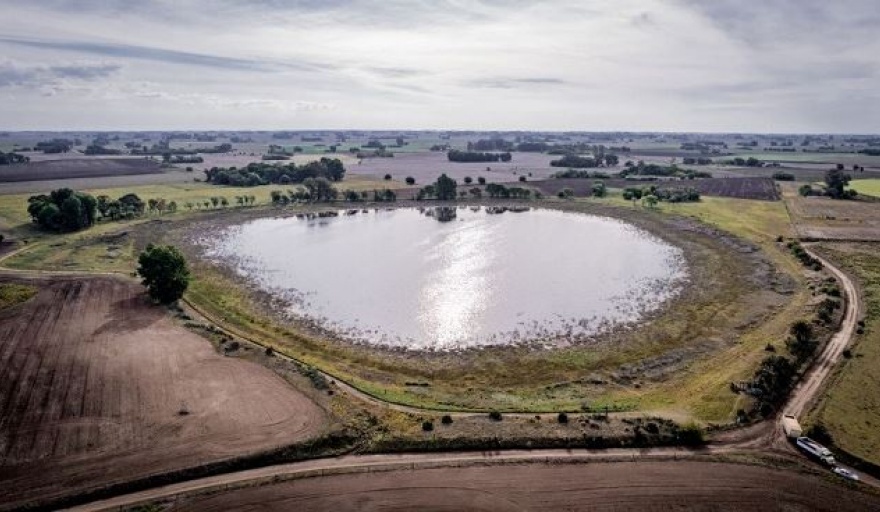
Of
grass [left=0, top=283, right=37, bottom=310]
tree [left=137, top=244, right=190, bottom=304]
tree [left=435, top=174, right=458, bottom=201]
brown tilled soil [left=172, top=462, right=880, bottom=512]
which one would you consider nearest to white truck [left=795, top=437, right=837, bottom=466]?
brown tilled soil [left=172, top=462, right=880, bottom=512]

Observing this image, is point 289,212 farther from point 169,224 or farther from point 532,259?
point 532,259

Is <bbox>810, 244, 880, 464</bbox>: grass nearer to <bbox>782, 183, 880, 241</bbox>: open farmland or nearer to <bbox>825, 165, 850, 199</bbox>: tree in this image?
<bbox>782, 183, 880, 241</bbox>: open farmland

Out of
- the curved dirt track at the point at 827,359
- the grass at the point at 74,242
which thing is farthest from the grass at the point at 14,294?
the curved dirt track at the point at 827,359

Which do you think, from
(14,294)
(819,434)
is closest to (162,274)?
(14,294)

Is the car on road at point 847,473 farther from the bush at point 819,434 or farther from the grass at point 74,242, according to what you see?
the grass at point 74,242

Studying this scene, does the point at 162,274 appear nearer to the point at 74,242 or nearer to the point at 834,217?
the point at 74,242

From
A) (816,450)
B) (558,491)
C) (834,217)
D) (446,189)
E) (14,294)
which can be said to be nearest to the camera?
(558,491)
